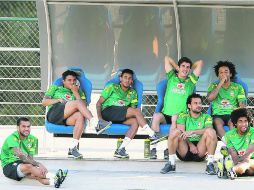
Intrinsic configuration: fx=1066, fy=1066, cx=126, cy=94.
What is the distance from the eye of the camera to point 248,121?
1253 centimetres

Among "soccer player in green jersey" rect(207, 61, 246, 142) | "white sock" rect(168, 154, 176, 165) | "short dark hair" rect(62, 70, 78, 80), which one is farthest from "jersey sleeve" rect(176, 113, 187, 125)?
"short dark hair" rect(62, 70, 78, 80)

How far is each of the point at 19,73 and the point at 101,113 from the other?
409cm

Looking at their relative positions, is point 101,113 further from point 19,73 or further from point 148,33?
point 19,73

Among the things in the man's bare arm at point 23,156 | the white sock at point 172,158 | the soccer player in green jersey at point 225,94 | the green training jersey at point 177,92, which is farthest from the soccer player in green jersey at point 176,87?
the man's bare arm at point 23,156

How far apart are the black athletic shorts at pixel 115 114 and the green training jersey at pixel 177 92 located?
515mm

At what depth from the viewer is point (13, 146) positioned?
1203 centimetres

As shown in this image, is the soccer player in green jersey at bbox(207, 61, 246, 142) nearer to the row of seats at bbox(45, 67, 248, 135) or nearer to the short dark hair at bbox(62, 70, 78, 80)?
the row of seats at bbox(45, 67, 248, 135)

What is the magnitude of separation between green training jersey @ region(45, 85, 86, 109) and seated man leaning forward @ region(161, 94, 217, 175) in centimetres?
153

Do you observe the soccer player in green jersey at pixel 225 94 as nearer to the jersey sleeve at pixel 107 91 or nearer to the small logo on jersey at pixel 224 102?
the small logo on jersey at pixel 224 102

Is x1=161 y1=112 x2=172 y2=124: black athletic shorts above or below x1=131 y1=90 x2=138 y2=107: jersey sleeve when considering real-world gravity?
below

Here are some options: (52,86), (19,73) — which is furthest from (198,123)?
(19,73)

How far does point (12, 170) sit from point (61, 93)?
208cm

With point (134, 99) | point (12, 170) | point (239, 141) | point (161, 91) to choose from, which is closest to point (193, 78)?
point (161, 91)

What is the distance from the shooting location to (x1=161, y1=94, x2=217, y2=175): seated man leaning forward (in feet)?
41.5
